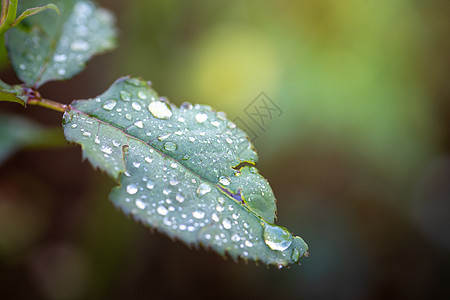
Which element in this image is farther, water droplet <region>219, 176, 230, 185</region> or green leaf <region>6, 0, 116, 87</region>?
green leaf <region>6, 0, 116, 87</region>

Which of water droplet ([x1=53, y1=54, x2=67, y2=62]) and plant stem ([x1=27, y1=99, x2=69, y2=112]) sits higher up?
plant stem ([x1=27, y1=99, x2=69, y2=112])

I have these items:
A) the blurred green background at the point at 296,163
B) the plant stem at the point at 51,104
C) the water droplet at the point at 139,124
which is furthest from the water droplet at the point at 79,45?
the blurred green background at the point at 296,163

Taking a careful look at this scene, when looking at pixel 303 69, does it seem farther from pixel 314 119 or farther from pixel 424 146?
pixel 424 146

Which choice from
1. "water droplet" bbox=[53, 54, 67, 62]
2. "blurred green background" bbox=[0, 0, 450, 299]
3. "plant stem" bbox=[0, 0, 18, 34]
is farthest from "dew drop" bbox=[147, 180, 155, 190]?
"blurred green background" bbox=[0, 0, 450, 299]

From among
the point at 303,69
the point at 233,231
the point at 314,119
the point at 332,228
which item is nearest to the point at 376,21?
the point at 303,69

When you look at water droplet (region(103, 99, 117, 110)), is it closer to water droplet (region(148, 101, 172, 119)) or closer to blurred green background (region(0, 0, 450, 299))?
water droplet (region(148, 101, 172, 119))

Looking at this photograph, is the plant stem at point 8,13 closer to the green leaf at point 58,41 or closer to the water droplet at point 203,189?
the green leaf at point 58,41
